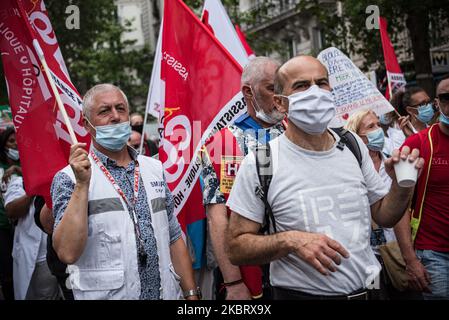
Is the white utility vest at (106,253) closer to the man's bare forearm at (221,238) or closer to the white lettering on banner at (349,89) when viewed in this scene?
the man's bare forearm at (221,238)

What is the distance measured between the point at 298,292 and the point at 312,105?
84cm

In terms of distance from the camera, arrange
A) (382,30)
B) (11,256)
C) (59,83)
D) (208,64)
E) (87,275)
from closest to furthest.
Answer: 1. (87,275)
2. (59,83)
3. (208,64)
4. (11,256)
5. (382,30)

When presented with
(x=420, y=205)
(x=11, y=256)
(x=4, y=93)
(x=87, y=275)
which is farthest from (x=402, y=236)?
(x=4, y=93)

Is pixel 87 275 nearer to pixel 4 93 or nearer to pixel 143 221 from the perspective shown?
pixel 143 221

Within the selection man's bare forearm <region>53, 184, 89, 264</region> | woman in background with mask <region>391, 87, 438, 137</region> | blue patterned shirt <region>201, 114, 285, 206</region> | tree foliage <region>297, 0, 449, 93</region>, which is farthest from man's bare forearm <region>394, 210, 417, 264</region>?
tree foliage <region>297, 0, 449, 93</region>

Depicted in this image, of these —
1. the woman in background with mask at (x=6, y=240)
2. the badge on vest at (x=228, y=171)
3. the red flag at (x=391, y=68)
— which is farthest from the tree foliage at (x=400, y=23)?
the badge on vest at (x=228, y=171)

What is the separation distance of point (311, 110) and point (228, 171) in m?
1.10

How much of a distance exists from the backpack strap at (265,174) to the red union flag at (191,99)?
2015 millimetres

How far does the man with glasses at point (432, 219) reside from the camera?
16.7 feet

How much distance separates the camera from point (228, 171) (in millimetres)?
4465

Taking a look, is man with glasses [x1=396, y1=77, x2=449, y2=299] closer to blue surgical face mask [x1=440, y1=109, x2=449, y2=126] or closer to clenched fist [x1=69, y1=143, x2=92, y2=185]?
blue surgical face mask [x1=440, y1=109, x2=449, y2=126]

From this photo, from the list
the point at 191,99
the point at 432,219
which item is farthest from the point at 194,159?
the point at 432,219

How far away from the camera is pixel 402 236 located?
5.11 meters

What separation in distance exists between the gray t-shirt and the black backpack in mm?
23
